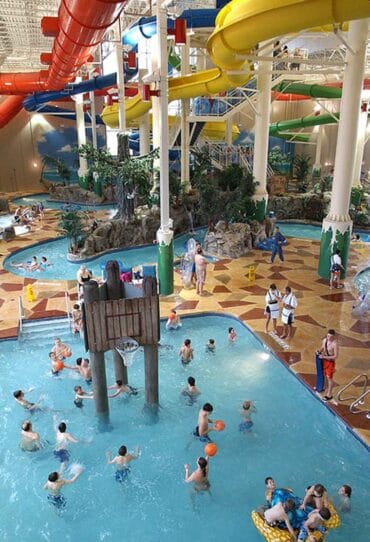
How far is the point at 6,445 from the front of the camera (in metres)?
5.94

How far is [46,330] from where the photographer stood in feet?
29.4

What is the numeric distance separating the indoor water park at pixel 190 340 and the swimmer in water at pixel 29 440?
20mm

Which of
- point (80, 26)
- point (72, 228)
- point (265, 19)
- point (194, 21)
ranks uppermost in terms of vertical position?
point (194, 21)

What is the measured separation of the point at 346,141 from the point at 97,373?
7258mm

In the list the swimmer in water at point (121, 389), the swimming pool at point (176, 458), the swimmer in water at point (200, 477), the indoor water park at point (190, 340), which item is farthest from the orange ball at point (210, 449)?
the swimmer in water at point (121, 389)

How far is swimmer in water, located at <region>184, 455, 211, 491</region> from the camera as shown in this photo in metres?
5.05

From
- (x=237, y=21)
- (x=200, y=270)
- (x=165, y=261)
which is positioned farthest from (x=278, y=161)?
(x=237, y=21)

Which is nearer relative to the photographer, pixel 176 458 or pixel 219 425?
pixel 176 458

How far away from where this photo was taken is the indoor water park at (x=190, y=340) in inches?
195

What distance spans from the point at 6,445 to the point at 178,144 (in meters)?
15.3

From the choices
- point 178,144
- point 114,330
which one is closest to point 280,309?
point 114,330

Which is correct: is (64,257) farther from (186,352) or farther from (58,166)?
(58,166)

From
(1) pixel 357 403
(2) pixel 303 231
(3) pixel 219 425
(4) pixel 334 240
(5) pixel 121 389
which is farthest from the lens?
(2) pixel 303 231

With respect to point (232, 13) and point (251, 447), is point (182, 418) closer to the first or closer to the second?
point (251, 447)
